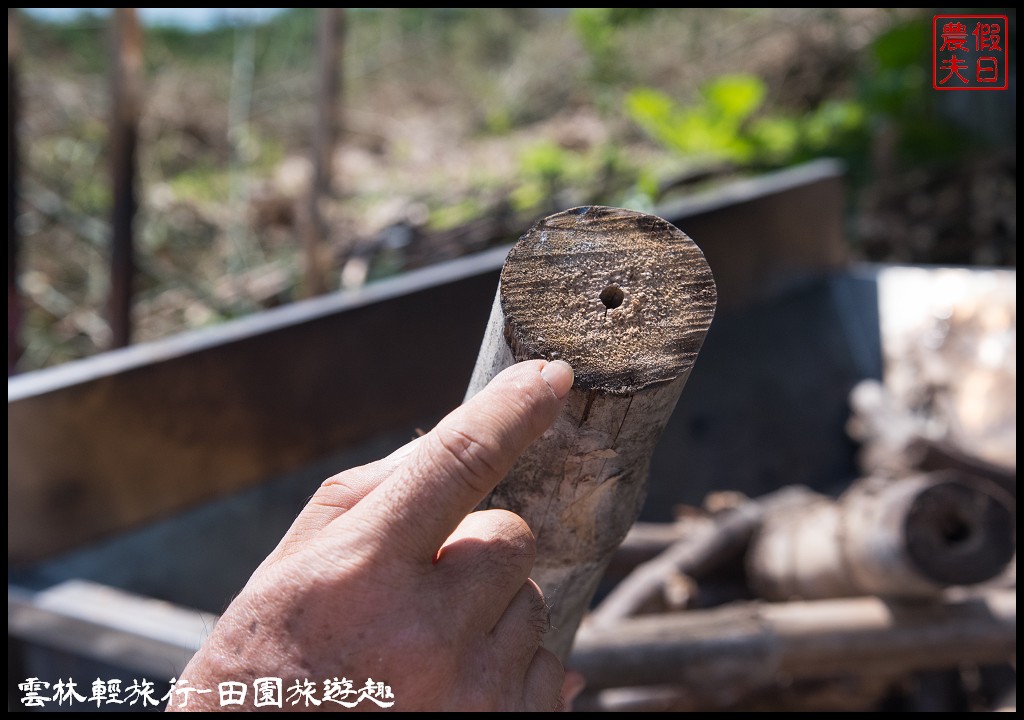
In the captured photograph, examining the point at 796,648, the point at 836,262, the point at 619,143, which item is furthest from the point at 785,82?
the point at 796,648

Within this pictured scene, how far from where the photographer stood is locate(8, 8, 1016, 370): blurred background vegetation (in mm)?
6051

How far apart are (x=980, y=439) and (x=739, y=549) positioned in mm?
1387

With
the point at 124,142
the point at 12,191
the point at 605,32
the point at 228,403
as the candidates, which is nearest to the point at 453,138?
the point at 605,32

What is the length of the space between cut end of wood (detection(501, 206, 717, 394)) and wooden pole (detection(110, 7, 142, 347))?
11.5 feet

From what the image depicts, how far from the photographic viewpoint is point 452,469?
0.74 m

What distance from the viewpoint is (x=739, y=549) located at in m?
2.79

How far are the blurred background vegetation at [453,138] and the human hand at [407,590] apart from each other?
3659 millimetres

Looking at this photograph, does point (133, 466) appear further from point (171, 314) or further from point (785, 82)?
point (785, 82)

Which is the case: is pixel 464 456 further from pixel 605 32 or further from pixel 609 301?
pixel 605 32

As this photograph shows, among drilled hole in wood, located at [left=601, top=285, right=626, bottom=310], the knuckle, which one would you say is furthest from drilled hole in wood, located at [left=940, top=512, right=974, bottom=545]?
the knuckle

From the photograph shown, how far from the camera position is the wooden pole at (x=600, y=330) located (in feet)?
2.76

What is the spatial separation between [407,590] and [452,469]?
114 mm

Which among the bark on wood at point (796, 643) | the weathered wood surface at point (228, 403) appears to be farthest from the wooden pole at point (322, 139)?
the bark on wood at point (796, 643)

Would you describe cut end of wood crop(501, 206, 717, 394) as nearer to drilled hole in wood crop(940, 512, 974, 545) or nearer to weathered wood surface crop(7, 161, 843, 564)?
drilled hole in wood crop(940, 512, 974, 545)
